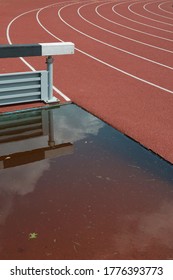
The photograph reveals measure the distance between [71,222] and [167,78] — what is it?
678 centimetres

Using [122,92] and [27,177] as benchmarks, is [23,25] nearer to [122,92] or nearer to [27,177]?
[122,92]

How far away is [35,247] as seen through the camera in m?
3.89

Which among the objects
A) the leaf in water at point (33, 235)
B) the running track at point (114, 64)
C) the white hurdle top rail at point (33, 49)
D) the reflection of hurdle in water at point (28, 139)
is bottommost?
the leaf in water at point (33, 235)

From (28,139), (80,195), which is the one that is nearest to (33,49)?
(28,139)

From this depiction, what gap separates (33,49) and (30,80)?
0.72 m

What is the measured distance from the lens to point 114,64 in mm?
11320

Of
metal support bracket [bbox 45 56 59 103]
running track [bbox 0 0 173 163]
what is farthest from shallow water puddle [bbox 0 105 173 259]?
metal support bracket [bbox 45 56 59 103]

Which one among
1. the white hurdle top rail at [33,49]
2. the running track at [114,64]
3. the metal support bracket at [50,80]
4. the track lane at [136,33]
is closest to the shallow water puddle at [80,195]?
A: the running track at [114,64]

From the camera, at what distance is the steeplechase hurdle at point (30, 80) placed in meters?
7.09

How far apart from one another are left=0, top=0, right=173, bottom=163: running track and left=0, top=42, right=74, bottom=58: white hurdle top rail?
3.98ft

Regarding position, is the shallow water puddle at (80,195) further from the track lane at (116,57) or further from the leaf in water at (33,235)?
the track lane at (116,57)

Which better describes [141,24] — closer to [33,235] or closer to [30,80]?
[30,80]

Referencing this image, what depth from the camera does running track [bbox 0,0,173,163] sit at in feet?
23.7

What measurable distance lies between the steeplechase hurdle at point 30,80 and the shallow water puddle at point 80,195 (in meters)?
0.87
